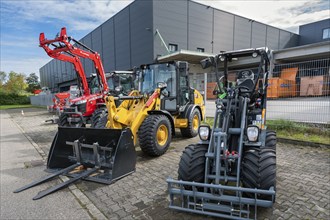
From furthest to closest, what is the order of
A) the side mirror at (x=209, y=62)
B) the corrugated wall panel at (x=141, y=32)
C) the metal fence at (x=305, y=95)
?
the corrugated wall panel at (x=141, y=32) < the metal fence at (x=305, y=95) < the side mirror at (x=209, y=62)

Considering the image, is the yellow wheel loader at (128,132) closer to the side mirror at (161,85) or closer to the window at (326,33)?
the side mirror at (161,85)

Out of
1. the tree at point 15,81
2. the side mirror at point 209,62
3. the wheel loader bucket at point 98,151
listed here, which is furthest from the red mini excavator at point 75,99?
the tree at point 15,81

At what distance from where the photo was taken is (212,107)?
10.7 meters

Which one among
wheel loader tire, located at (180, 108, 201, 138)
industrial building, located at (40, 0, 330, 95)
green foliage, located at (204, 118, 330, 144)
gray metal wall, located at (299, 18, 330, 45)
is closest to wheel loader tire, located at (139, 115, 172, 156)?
wheel loader tire, located at (180, 108, 201, 138)

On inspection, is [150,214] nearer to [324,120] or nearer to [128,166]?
[128,166]

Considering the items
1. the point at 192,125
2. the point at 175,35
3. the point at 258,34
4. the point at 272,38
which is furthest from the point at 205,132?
the point at 272,38

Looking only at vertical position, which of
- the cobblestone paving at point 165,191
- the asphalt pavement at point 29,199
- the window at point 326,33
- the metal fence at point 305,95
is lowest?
the asphalt pavement at point 29,199

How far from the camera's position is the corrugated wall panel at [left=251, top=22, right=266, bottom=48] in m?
28.8

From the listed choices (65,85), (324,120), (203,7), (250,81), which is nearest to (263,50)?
(250,81)

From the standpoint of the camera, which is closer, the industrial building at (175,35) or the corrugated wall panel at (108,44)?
the industrial building at (175,35)

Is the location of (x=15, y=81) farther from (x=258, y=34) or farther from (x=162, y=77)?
A: (x=162, y=77)

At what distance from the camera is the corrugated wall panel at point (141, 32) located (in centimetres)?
2023

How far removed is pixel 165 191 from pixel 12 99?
48.8m

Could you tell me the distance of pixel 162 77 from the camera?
250 inches
